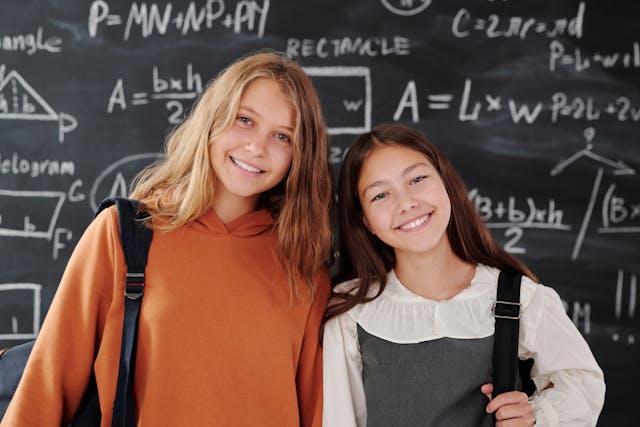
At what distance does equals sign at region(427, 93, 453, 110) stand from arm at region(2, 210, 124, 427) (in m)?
1.26

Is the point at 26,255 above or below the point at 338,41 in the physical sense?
below

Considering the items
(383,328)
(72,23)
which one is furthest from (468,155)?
(72,23)

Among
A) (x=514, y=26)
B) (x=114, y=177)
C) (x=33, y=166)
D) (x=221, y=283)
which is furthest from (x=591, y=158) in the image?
(x=33, y=166)

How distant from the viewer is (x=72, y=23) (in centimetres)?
233

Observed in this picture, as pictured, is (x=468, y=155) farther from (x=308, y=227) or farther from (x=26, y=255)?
(x=26, y=255)

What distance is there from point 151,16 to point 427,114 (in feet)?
3.43

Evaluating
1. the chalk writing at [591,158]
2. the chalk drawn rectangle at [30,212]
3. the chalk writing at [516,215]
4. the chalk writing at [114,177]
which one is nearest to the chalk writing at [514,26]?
the chalk writing at [591,158]

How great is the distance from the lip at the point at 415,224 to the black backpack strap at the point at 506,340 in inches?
9.7

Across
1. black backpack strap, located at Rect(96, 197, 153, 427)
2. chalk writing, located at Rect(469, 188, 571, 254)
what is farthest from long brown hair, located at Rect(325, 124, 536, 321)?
chalk writing, located at Rect(469, 188, 571, 254)

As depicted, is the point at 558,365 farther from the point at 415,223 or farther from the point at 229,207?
the point at 229,207

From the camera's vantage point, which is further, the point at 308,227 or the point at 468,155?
the point at 468,155

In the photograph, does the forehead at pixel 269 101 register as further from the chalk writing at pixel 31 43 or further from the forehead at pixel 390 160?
the chalk writing at pixel 31 43

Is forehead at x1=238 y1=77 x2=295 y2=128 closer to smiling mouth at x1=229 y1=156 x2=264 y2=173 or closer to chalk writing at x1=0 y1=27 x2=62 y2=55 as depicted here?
smiling mouth at x1=229 y1=156 x2=264 y2=173

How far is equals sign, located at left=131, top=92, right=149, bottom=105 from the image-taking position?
2342 mm
